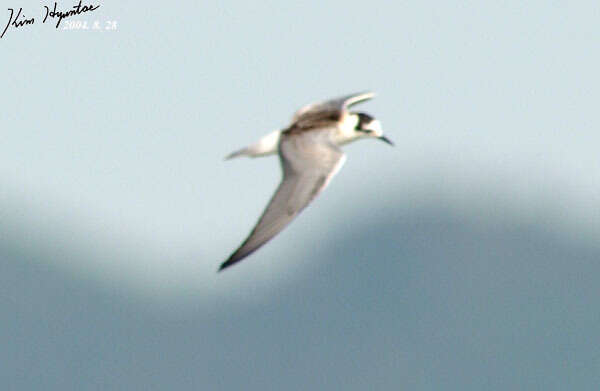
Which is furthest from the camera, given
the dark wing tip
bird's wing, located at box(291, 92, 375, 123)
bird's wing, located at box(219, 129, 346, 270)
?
bird's wing, located at box(291, 92, 375, 123)

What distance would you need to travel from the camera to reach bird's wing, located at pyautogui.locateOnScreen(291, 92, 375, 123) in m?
29.6

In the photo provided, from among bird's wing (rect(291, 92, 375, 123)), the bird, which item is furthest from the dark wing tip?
bird's wing (rect(291, 92, 375, 123))

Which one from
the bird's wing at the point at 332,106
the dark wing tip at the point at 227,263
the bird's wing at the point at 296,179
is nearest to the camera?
the dark wing tip at the point at 227,263

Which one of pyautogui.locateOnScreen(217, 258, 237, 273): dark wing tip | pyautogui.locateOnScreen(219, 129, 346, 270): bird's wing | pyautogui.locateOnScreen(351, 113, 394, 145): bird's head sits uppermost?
pyautogui.locateOnScreen(351, 113, 394, 145): bird's head

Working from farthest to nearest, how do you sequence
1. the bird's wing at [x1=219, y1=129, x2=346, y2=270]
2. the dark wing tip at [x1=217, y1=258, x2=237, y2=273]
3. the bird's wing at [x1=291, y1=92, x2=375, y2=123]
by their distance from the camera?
the bird's wing at [x1=291, y1=92, x2=375, y2=123] < the bird's wing at [x1=219, y1=129, x2=346, y2=270] < the dark wing tip at [x1=217, y1=258, x2=237, y2=273]

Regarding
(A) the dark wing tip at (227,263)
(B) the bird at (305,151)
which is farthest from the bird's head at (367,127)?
(A) the dark wing tip at (227,263)

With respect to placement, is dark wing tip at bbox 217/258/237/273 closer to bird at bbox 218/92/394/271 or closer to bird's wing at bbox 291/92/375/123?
bird at bbox 218/92/394/271

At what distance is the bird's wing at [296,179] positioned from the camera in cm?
2638

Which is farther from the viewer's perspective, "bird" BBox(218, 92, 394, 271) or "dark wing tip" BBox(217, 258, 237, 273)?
"bird" BBox(218, 92, 394, 271)

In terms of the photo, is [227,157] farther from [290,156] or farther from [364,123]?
[364,123]

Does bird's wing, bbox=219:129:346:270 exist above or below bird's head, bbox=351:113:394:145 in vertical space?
below

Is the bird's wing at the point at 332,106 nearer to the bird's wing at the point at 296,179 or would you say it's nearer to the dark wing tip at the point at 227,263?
the bird's wing at the point at 296,179

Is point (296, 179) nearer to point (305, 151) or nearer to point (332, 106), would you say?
point (305, 151)

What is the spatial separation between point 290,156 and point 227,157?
88cm
